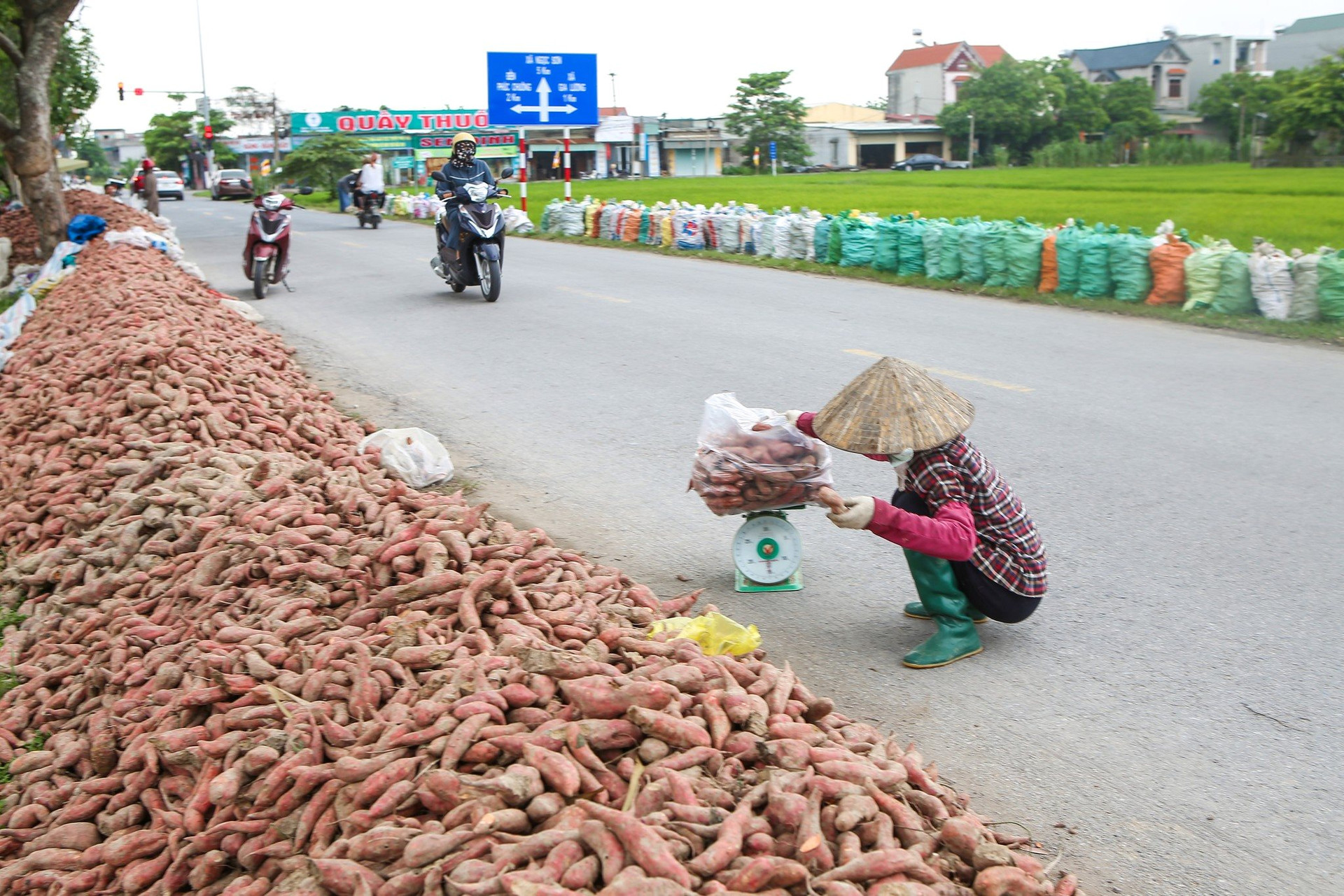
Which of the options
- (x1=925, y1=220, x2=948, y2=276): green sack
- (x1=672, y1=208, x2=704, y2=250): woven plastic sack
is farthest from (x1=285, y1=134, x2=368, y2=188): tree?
(x1=925, y1=220, x2=948, y2=276): green sack

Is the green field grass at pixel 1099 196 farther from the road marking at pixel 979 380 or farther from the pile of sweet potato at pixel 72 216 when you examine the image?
the road marking at pixel 979 380

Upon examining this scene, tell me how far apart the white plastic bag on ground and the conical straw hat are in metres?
2.89

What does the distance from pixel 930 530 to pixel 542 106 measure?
2603cm

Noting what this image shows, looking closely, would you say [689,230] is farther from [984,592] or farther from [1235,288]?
[984,592]

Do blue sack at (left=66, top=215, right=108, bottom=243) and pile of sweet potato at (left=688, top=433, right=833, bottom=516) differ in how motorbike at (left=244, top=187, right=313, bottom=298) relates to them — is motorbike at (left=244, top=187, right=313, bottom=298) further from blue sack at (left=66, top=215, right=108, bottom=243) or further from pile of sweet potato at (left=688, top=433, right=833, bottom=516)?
pile of sweet potato at (left=688, top=433, right=833, bottom=516)

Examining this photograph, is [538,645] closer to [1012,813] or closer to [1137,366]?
[1012,813]

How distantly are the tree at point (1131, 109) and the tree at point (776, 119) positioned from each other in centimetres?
2298

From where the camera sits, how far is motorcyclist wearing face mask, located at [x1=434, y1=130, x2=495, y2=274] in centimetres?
1378

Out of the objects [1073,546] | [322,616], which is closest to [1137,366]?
[1073,546]

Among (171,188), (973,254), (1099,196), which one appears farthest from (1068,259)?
(171,188)

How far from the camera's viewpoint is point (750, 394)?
28.6 feet

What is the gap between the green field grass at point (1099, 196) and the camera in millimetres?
22906

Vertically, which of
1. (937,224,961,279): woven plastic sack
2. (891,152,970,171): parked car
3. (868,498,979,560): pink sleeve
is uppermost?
(891,152,970,171): parked car

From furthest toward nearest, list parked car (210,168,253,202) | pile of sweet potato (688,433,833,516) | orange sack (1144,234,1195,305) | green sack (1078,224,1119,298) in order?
parked car (210,168,253,202), green sack (1078,224,1119,298), orange sack (1144,234,1195,305), pile of sweet potato (688,433,833,516)
